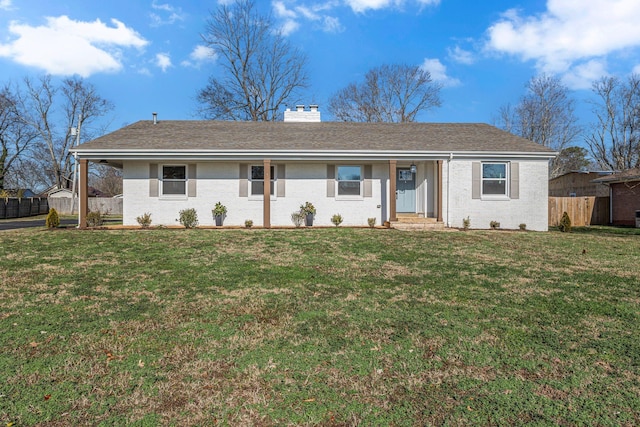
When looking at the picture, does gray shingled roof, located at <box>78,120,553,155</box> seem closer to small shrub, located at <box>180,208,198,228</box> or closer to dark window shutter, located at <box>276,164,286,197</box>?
dark window shutter, located at <box>276,164,286,197</box>

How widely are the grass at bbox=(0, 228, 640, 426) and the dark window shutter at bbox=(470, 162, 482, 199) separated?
6663 mm

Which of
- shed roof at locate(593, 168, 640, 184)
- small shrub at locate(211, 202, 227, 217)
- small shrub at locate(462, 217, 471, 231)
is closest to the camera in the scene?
small shrub at locate(462, 217, 471, 231)

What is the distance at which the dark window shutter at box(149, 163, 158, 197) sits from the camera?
1327 centimetres

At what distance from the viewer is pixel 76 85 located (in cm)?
3650

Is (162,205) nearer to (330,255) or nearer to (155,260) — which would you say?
(155,260)

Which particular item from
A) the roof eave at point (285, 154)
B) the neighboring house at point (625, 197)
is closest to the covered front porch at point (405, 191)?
the roof eave at point (285, 154)

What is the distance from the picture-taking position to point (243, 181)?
44.3ft

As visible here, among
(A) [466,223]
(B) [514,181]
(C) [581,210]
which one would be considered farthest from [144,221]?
(C) [581,210]

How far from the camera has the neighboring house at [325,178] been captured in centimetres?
1291

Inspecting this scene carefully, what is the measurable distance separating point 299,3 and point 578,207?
17594 mm

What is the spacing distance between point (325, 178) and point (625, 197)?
55.3ft

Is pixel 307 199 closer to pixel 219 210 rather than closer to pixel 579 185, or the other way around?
pixel 219 210

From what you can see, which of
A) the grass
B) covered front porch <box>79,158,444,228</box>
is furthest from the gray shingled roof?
the grass

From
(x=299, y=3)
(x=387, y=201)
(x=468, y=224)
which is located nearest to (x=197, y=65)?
(x=299, y=3)
